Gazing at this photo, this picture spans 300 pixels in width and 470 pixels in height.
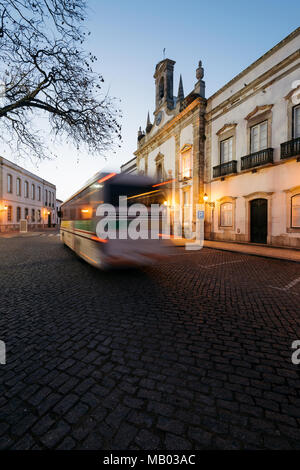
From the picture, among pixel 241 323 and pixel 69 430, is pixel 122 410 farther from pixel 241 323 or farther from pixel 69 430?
pixel 241 323

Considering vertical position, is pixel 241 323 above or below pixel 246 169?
below

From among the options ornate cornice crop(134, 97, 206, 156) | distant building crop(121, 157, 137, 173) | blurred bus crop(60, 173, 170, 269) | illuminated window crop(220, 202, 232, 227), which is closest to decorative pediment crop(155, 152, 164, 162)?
ornate cornice crop(134, 97, 206, 156)

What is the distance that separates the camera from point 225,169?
51.6ft

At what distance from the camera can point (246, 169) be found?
14164mm

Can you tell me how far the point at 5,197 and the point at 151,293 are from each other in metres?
→ 32.3

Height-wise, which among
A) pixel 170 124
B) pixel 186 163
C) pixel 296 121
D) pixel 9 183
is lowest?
pixel 296 121

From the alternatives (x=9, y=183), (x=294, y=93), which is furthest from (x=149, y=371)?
(x=9, y=183)

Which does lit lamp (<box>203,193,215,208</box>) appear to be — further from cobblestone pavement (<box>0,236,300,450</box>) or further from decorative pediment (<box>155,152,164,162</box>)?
cobblestone pavement (<box>0,236,300,450</box>)

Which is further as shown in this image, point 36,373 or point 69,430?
point 36,373

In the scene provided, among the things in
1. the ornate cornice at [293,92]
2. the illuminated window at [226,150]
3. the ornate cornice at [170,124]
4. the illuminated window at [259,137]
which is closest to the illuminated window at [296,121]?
the ornate cornice at [293,92]

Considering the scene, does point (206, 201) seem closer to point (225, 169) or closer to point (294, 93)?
point (225, 169)

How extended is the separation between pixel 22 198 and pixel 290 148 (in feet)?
120
